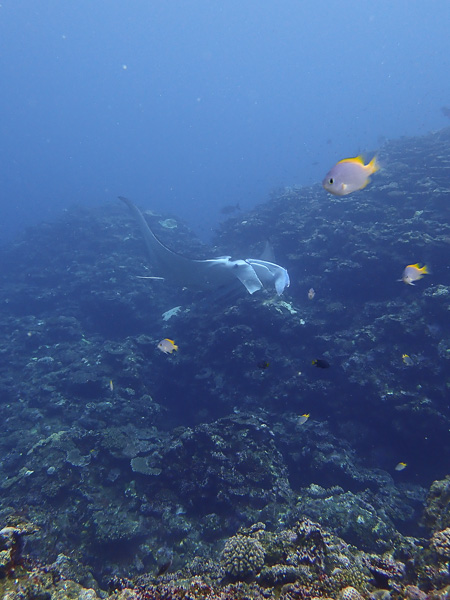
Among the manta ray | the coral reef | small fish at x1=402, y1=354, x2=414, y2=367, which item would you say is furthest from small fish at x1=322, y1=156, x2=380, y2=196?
the manta ray

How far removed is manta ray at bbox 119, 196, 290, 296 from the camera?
9.46 m

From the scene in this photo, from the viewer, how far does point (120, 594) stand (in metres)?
2.92

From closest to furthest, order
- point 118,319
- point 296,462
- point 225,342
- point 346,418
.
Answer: point 296,462, point 346,418, point 225,342, point 118,319

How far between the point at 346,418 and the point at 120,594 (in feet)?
19.4

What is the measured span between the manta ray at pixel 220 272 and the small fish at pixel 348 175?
588 centimetres

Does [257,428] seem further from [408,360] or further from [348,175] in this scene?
[348,175]

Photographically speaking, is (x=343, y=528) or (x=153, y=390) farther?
(x=153, y=390)

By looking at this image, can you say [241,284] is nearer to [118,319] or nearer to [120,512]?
[118,319]

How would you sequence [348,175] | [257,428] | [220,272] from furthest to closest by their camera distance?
[220,272] → [257,428] → [348,175]

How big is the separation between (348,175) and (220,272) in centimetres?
682

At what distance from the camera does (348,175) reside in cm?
335

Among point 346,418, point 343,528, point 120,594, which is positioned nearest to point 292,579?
point 120,594

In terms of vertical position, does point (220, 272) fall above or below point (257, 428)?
above

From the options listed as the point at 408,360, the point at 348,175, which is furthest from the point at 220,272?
the point at 348,175
